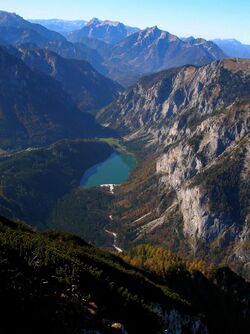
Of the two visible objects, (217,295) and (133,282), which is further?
(217,295)

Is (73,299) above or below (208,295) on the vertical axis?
above

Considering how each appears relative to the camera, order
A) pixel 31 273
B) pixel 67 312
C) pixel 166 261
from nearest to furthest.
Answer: pixel 67 312
pixel 31 273
pixel 166 261

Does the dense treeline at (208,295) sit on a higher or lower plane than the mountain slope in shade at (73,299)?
lower

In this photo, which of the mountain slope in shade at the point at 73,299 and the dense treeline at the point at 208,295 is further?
the dense treeline at the point at 208,295

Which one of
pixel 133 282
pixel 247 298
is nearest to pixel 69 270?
pixel 133 282

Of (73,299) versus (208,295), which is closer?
(73,299)

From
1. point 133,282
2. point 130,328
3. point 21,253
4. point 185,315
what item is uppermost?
point 21,253

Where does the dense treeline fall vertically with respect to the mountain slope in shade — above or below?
below

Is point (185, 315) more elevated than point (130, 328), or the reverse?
point (130, 328)

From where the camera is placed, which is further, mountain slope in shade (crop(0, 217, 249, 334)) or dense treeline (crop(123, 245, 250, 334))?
dense treeline (crop(123, 245, 250, 334))

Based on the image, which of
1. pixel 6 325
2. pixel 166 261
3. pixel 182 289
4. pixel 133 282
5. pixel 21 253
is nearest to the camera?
pixel 6 325

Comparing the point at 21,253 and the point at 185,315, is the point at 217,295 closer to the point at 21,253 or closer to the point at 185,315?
the point at 185,315
